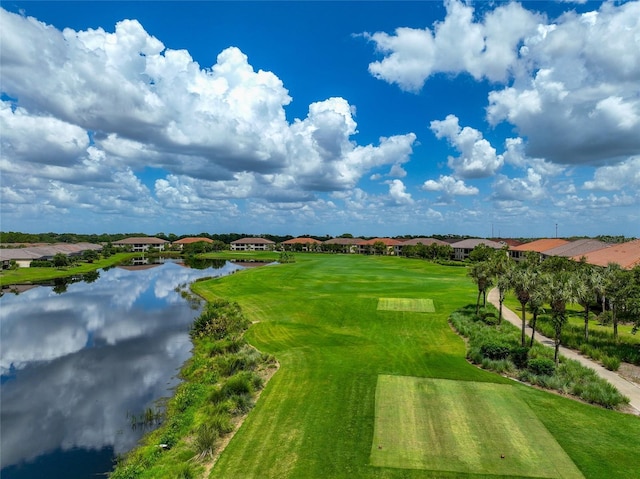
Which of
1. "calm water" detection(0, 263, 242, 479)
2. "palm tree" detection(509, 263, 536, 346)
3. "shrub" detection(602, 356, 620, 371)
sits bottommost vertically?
"calm water" detection(0, 263, 242, 479)

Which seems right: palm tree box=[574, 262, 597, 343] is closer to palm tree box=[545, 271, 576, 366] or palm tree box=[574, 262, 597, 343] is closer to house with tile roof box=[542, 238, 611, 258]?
palm tree box=[545, 271, 576, 366]

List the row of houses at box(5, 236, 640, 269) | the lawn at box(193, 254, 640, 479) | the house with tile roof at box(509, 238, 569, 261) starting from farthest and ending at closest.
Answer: the house with tile roof at box(509, 238, 569, 261), the row of houses at box(5, 236, 640, 269), the lawn at box(193, 254, 640, 479)

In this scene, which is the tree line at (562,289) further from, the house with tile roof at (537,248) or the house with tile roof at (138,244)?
the house with tile roof at (138,244)

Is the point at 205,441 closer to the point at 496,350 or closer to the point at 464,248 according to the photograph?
the point at 496,350

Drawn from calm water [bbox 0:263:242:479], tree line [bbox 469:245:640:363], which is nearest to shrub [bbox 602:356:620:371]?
tree line [bbox 469:245:640:363]

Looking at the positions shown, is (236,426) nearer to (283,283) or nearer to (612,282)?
(612,282)

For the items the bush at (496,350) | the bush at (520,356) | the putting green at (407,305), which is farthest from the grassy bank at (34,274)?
the bush at (520,356)
